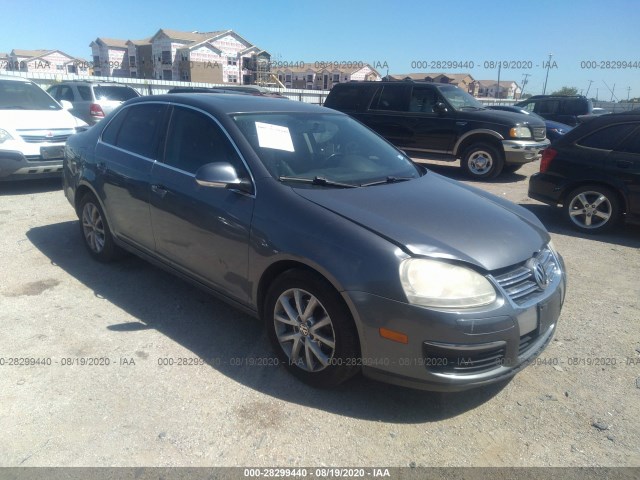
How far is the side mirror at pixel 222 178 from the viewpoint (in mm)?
2998

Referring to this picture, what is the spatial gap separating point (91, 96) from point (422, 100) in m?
8.48

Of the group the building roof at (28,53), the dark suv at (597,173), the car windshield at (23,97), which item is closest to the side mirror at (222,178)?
the dark suv at (597,173)

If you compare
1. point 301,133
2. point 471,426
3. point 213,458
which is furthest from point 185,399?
point 301,133

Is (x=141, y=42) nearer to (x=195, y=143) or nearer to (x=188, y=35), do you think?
(x=188, y=35)

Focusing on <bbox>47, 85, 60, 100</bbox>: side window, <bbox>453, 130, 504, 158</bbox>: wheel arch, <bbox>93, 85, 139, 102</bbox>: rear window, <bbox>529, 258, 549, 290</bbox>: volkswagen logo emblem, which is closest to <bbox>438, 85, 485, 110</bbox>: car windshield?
<bbox>453, 130, 504, 158</bbox>: wheel arch

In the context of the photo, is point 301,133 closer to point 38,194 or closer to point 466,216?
point 466,216

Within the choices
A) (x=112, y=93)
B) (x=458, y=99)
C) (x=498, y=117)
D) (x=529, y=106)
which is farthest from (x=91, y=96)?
(x=529, y=106)

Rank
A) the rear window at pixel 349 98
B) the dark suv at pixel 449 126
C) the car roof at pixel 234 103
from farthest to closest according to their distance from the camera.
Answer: the rear window at pixel 349 98, the dark suv at pixel 449 126, the car roof at pixel 234 103

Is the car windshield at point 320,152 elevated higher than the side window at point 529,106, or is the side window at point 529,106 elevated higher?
the side window at point 529,106

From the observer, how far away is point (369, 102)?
10.9 m

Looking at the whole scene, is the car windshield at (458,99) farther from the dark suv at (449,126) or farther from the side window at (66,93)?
the side window at (66,93)

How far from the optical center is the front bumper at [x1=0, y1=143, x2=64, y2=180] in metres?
7.04

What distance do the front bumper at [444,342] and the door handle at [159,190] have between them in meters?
1.85

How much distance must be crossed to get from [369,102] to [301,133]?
7803 millimetres
